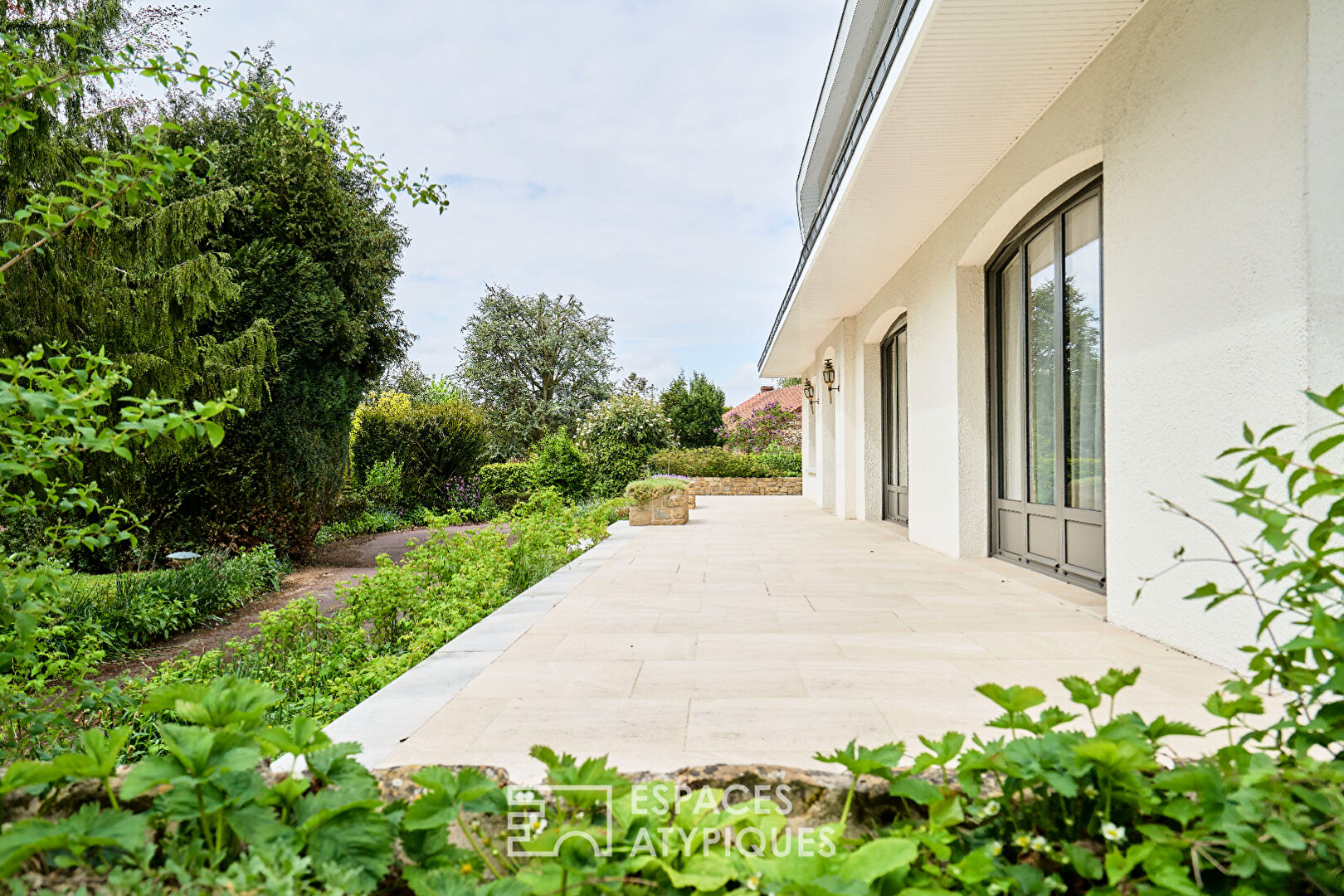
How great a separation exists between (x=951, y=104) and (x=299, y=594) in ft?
24.7

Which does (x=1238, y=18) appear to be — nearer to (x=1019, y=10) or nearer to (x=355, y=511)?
(x=1019, y=10)

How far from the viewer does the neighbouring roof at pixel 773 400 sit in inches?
1180

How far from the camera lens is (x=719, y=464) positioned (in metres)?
17.1

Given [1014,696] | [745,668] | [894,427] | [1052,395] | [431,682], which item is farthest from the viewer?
[894,427]

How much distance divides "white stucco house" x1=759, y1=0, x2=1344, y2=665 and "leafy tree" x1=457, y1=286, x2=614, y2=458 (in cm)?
2102

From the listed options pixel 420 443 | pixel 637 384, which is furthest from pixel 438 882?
pixel 637 384

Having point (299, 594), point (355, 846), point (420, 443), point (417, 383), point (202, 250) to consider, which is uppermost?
point (417, 383)

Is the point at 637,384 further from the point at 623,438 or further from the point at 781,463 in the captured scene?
the point at 623,438

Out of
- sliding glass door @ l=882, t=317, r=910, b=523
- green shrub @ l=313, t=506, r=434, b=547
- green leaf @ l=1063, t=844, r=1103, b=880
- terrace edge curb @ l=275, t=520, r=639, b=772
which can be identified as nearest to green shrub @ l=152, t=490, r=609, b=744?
terrace edge curb @ l=275, t=520, r=639, b=772

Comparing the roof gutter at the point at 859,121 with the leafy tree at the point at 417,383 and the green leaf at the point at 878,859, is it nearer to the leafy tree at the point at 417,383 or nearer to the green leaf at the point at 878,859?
the green leaf at the point at 878,859

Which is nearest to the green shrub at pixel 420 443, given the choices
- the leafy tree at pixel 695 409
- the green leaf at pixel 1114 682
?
the leafy tree at pixel 695 409

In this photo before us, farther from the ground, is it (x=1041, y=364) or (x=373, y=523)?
(x=1041, y=364)

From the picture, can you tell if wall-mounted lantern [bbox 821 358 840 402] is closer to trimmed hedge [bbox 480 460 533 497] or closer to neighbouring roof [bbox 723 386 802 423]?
trimmed hedge [bbox 480 460 533 497]

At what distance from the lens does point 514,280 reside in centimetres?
2844
